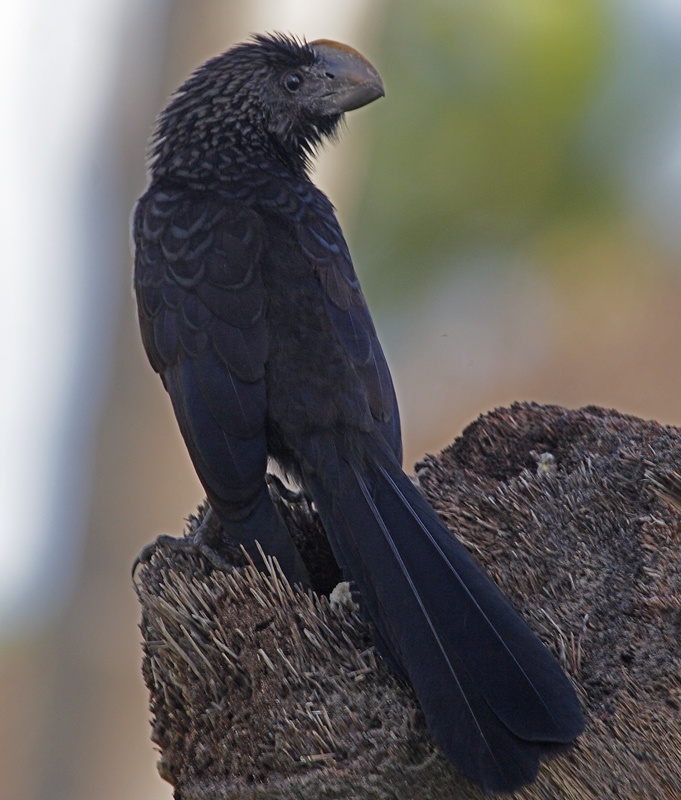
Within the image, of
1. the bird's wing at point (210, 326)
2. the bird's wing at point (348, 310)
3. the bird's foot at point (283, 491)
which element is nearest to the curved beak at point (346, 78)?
the bird's wing at point (348, 310)

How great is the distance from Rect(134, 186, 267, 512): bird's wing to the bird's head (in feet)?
1.05

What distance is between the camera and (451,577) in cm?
172

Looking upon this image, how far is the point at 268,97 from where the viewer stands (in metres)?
2.87

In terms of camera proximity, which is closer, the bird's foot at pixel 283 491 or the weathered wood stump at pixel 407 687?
the weathered wood stump at pixel 407 687

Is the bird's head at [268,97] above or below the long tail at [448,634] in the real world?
above

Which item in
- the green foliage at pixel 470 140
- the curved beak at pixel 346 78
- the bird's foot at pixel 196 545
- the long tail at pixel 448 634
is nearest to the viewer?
the long tail at pixel 448 634

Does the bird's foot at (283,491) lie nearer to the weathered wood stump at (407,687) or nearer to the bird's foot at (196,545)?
the weathered wood stump at (407,687)

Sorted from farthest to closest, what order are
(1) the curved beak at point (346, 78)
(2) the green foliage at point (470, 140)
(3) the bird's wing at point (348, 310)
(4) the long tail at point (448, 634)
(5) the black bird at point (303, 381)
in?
1. (2) the green foliage at point (470, 140)
2. (1) the curved beak at point (346, 78)
3. (3) the bird's wing at point (348, 310)
4. (5) the black bird at point (303, 381)
5. (4) the long tail at point (448, 634)

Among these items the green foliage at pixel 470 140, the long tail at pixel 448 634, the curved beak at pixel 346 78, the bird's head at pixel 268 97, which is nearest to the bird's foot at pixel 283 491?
the long tail at pixel 448 634

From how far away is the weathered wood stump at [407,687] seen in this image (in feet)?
4.72

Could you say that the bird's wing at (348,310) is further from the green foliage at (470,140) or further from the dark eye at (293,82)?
the green foliage at (470,140)

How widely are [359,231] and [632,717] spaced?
501 cm

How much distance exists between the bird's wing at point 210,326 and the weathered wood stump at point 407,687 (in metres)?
0.28

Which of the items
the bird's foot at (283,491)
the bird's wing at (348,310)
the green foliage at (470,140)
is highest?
the green foliage at (470,140)
